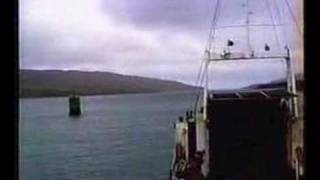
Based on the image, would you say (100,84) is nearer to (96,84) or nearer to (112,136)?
(96,84)

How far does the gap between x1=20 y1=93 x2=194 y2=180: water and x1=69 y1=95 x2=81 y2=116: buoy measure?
0.01 m

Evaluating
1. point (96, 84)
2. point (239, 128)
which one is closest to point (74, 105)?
point (96, 84)

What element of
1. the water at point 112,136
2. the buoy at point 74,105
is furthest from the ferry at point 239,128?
the buoy at point 74,105

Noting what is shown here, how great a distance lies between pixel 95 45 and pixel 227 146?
0.36 m

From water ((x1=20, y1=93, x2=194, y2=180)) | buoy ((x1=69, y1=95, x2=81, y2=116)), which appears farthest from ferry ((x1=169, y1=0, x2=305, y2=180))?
buoy ((x1=69, y1=95, x2=81, y2=116))

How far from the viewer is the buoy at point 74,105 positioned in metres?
0.98

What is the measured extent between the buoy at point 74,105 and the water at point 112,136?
0.04 ft

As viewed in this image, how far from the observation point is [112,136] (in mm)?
1067

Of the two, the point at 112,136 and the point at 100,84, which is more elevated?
the point at 100,84

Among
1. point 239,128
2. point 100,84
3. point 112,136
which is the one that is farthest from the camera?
point 112,136

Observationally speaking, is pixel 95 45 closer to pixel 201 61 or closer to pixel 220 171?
pixel 201 61

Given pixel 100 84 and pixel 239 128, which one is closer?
pixel 239 128

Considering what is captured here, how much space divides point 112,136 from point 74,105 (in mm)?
141
